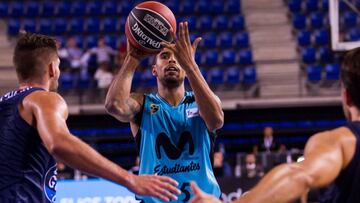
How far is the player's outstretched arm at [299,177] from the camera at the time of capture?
95.0 inches

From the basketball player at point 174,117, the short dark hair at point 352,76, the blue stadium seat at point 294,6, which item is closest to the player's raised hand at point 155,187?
the short dark hair at point 352,76

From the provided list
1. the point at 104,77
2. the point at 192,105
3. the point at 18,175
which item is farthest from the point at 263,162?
the point at 18,175

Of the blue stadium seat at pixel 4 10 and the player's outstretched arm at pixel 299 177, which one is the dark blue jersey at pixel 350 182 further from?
the blue stadium seat at pixel 4 10

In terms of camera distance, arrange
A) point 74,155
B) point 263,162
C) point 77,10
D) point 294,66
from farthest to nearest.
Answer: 1. point 77,10
2. point 294,66
3. point 263,162
4. point 74,155

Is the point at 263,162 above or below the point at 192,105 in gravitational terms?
below

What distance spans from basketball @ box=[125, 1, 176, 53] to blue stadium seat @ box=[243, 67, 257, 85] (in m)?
10.2

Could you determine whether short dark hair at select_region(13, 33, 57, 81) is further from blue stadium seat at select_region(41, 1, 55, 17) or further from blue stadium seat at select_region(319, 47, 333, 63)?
blue stadium seat at select_region(41, 1, 55, 17)

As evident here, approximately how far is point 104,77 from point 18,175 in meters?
11.2

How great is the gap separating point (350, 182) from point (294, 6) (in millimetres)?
15776

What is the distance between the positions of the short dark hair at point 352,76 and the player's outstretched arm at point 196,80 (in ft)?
6.31

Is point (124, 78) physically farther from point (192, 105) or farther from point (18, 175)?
point (18, 175)

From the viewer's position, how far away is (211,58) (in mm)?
15852

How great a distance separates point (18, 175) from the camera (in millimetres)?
3340

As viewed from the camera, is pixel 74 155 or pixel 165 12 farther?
pixel 165 12
